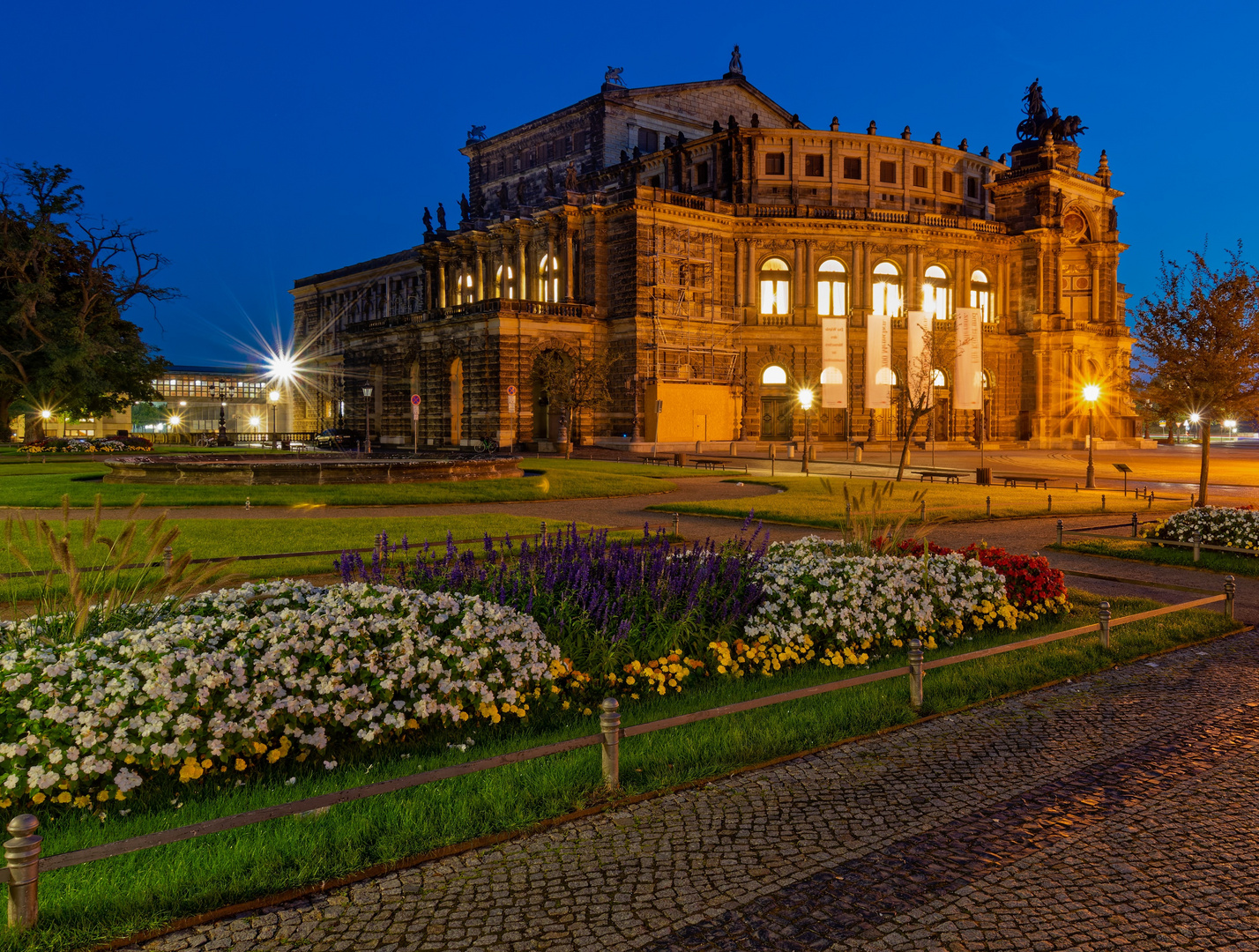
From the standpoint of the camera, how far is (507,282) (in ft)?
239

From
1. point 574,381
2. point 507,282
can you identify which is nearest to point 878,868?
point 574,381

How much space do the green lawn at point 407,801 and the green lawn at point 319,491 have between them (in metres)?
18.8

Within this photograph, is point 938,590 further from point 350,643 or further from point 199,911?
point 199,911

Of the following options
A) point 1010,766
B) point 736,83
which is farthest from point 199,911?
point 736,83

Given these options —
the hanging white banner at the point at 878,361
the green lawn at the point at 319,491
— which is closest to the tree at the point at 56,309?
the green lawn at the point at 319,491

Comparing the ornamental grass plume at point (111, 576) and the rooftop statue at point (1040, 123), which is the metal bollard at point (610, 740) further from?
the rooftop statue at point (1040, 123)

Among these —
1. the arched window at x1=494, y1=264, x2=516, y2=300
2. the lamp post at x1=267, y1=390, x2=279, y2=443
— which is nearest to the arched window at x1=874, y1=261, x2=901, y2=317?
the arched window at x1=494, y1=264, x2=516, y2=300

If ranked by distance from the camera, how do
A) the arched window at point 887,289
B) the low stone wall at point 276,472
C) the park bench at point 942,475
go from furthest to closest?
the arched window at point 887,289
the park bench at point 942,475
the low stone wall at point 276,472

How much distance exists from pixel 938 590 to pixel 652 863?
6837 mm

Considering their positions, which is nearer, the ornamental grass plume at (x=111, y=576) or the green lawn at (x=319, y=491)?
the ornamental grass plume at (x=111, y=576)

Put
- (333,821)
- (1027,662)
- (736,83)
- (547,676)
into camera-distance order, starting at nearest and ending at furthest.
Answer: (333,821), (547,676), (1027,662), (736,83)

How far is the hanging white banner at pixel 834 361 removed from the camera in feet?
208

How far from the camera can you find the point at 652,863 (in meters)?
A: 5.05

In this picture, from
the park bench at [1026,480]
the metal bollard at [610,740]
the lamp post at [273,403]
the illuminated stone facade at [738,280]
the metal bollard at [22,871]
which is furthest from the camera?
the lamp post at [273,403]
